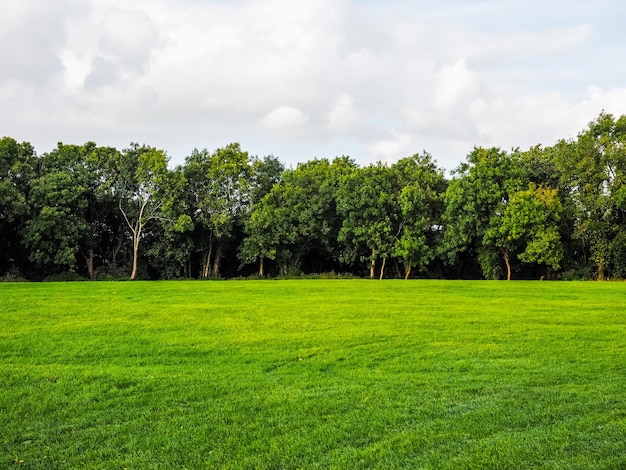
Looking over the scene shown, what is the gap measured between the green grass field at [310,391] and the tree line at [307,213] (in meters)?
31.0

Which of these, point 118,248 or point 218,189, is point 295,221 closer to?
point 218,189

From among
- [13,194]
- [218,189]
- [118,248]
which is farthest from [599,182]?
[13,194]

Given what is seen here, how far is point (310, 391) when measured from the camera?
7.85 metres

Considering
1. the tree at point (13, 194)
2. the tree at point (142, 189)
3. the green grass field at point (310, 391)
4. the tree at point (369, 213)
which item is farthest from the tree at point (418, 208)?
the tree at point (13, 194)

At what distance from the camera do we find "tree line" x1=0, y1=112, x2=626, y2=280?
4466cm

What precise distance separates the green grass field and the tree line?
3098 centimetres

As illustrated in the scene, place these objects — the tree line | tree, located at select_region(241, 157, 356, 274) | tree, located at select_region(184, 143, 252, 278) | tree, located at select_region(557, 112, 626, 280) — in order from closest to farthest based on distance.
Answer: the tree line, tree, located at select_region(557, 112, 626, 280), tree, located at select_region(241, 157, 356, 274), tree, located at select_region(184, 143, 252, 278)

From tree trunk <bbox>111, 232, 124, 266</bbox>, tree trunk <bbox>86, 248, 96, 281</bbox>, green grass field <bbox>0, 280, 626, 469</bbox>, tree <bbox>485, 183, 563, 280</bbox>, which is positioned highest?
tree <bbox>485, 183, 563, 280</bbox>

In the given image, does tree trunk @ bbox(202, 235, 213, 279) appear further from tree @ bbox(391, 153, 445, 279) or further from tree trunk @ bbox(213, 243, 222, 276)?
tree @ bbox(391, 153, 445, 279)

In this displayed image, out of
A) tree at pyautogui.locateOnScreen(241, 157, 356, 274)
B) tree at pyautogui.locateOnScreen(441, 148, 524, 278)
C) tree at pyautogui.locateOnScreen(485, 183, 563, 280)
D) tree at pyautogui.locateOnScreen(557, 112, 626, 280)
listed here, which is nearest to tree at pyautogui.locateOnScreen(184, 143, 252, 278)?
tree at pyautogui.locateOnScreen(241, 157, 356, 274)

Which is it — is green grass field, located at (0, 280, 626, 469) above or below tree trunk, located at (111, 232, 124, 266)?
below

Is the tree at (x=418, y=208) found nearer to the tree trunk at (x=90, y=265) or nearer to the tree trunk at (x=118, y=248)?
the tree trunk at (x=118, y=248)

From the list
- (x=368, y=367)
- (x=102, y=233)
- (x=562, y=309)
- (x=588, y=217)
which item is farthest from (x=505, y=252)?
(x=368, y=367)

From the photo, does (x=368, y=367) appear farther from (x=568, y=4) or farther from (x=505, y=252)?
(x=505, y=252)
